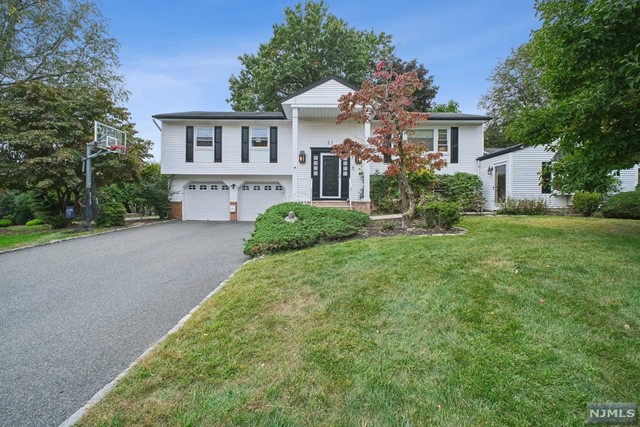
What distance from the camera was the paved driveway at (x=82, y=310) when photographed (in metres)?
2.48

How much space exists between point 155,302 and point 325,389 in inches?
124

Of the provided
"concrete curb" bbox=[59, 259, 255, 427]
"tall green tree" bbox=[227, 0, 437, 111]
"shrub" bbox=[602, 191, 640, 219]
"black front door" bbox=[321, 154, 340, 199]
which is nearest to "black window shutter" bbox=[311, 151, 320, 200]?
"black front door" bbox=[321, 154, 340, 199]

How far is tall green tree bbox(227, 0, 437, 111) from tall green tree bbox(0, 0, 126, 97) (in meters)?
9.71

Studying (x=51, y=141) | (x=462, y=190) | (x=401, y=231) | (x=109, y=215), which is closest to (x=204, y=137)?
(x=109, y=215)

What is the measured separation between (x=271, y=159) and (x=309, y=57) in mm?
11443

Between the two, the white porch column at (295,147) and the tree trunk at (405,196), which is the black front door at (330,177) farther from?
the tree trunk at (405,196)

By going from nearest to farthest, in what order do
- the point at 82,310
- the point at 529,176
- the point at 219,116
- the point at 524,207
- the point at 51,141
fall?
the point at 82,310 → the point at 51,141 → the point at 524,207 → the point at 529,176 → the point at 219,116

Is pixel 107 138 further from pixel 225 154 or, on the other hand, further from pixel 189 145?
pixel 225 154

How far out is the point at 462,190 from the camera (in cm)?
1512

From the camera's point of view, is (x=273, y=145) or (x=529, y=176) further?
(x=273, y=145)

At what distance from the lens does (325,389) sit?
2268 millimetres

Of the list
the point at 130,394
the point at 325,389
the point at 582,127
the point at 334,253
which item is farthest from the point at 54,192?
the point at 582,127

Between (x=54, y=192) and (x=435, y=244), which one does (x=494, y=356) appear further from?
(x=54, y=192)

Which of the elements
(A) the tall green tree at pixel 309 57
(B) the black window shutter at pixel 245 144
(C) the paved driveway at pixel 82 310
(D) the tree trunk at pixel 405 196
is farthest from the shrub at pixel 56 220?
(A) the tall green tree at pixel 309 57
